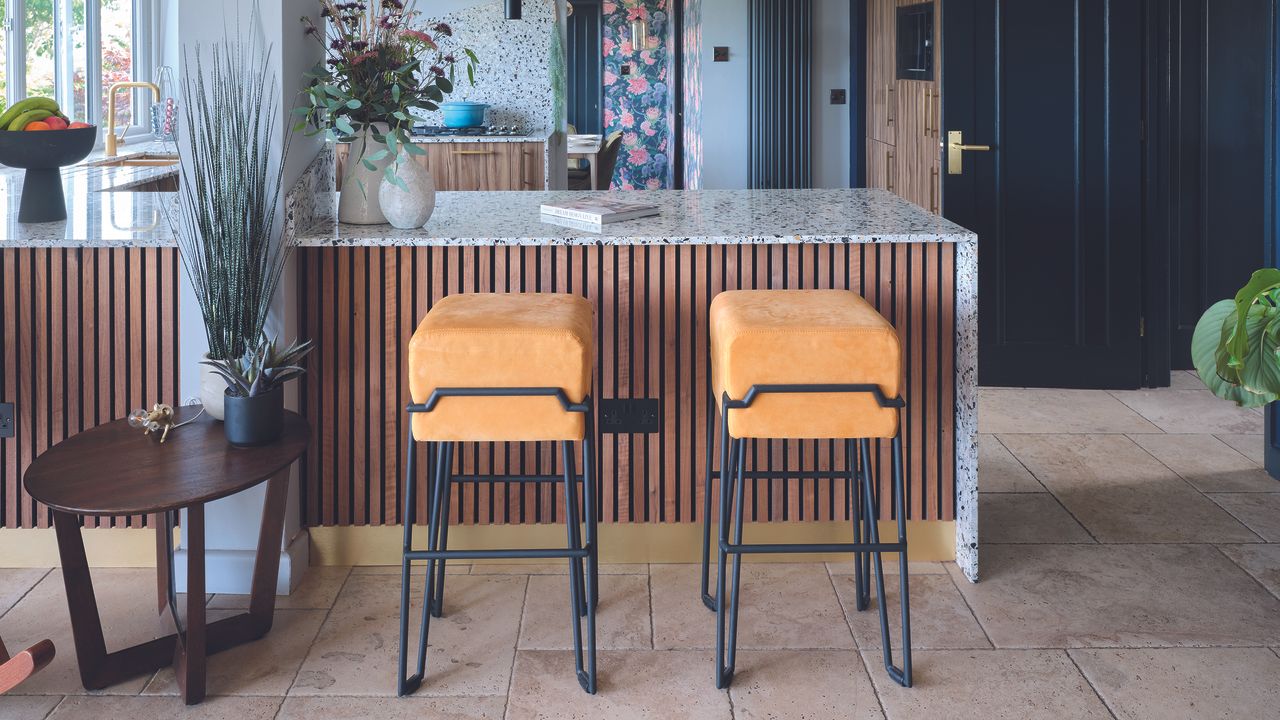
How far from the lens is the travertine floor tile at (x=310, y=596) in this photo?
10.2ft

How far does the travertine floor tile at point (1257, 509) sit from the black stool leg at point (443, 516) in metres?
2.34

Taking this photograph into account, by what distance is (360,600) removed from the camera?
3137mm

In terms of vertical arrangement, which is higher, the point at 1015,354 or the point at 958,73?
the point at 958,73

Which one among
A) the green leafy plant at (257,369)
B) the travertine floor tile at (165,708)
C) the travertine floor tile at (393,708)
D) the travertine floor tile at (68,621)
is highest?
the green leafy plant at (257,369)

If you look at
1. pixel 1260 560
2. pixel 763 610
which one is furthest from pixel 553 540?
pixel 1260 560

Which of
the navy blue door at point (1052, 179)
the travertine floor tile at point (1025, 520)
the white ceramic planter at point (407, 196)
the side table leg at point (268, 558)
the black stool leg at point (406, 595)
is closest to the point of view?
the black stool leg at point (406, 595)

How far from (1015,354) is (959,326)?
2321mm

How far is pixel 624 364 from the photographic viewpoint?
3291mm

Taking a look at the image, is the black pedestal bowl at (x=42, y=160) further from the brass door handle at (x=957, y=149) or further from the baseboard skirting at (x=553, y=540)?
the brass door handle at (x=957, y=149)

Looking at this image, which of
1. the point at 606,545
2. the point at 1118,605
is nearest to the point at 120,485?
the point at 606,545

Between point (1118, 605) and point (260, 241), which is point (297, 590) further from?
point (1118, 605)

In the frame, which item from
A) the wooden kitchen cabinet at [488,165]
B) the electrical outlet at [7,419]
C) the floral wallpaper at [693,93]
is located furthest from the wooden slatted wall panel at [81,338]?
the floral wallpaper at [693,93]

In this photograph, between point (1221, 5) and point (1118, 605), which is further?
point (1221, 5)

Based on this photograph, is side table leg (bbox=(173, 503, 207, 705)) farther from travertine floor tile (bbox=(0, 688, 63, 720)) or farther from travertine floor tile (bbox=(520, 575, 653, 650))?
travertine floor tile (bbox=(520, 575, 653, 650))
